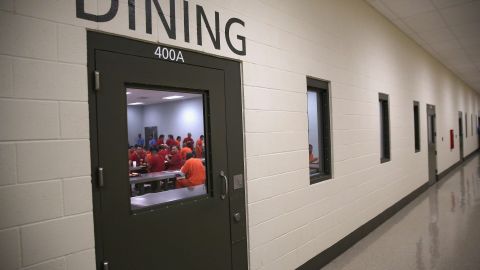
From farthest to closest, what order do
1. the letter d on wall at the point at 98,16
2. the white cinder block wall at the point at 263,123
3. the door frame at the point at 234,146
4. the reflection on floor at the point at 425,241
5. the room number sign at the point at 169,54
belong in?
1. the reflection on floor at the point at 425,241
2. the door frame at the point at 234,146
3. the room number sign at the point at 169,54
4. the letter d on wall at the point at 98,16
5. the white cinder block wall at the point at 263,123

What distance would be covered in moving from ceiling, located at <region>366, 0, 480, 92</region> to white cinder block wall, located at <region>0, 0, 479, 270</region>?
285mm

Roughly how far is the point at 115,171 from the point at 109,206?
19 centimetres

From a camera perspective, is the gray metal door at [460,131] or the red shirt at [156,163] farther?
the gray metal door at [460,131]

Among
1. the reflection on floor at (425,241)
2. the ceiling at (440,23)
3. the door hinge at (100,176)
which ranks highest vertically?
the ceiling at (440,23)

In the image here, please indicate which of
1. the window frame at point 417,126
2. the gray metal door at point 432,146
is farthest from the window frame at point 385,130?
the gray metal door at point 432,146

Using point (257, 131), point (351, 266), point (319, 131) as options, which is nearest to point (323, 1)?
point (319, 131)

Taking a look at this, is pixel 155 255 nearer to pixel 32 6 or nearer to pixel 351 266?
pixel 32 6

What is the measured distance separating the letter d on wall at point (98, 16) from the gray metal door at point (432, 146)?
8505mm

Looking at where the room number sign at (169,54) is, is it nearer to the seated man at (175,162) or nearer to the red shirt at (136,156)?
the seated man at (175,162)

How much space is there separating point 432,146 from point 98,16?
29.5ft

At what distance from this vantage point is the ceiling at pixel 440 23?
4.87 metres

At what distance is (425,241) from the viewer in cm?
403

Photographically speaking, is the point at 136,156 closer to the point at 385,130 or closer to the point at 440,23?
the point at 385,130

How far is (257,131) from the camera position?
2.58 meters
